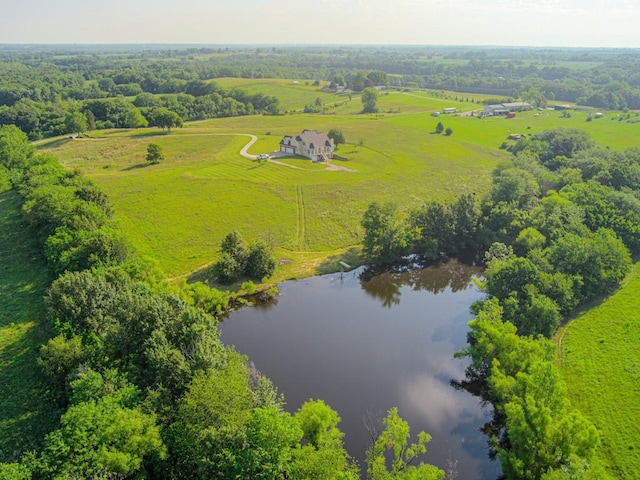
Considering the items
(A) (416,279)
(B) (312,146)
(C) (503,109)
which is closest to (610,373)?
(A) (416,279)

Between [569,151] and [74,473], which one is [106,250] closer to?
[74,473]

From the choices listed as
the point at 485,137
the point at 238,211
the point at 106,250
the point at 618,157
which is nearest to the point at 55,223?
the point at 106,250

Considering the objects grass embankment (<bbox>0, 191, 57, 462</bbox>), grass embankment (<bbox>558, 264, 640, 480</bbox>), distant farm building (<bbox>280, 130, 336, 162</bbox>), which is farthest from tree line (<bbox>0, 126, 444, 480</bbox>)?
distant farm building (<bbox>280, 130, 336, 162</bbox>)

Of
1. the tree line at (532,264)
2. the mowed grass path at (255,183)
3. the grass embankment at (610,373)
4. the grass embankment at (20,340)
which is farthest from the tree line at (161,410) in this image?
the mowed grass path at (255,183)

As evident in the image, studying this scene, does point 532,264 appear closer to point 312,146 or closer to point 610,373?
point 610,373

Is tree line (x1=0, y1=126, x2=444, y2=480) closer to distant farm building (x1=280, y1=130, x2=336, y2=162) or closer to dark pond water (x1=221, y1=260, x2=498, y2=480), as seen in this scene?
dark pond water (x1=221, y1=260, x2=498, y2=480)

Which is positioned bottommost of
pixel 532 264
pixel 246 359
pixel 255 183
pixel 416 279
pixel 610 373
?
pixel 416 279
